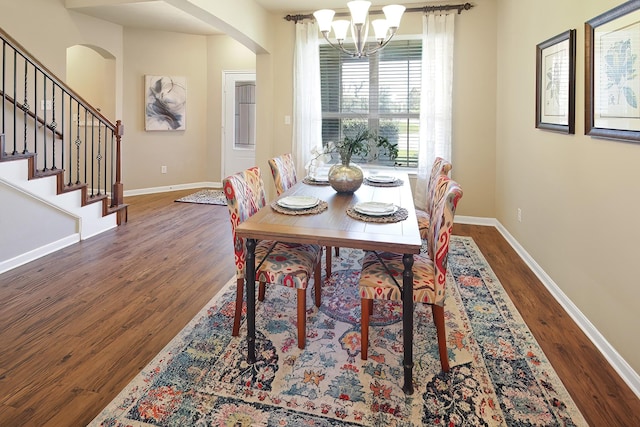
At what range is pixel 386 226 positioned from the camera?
2.03 m

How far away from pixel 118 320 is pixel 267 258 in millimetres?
1071

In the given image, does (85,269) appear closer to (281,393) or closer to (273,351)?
(273,351)

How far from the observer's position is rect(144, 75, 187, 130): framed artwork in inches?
263

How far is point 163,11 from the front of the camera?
549 cm

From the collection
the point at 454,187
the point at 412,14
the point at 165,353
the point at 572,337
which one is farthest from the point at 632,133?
the point at 412,14

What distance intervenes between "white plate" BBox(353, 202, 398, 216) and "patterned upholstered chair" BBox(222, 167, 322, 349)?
40cm

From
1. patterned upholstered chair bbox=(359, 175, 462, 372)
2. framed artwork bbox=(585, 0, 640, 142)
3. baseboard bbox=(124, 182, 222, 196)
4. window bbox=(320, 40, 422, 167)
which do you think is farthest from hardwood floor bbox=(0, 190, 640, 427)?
baseboard bbox=(124, 182, 222, 196)

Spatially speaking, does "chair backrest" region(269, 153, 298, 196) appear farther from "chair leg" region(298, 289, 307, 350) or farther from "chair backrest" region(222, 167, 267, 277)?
"chair leg" region(298, 289, 307, 350)

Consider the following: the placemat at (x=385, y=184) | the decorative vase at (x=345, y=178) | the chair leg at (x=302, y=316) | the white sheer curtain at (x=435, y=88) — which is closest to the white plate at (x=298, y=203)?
the decorative vase at (x=345, y=178)

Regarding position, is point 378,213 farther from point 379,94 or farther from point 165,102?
point 165,102

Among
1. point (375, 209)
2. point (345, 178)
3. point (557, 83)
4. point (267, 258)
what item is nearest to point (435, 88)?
point (557, 83)

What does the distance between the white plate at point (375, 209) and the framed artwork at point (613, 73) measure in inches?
46.7

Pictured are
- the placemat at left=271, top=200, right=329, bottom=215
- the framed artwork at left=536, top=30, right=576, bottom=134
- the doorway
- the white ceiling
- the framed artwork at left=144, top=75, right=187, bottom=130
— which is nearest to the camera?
the placemat at left=271, top=200, right=329, bottom=215

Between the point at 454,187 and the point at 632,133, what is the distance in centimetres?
91
